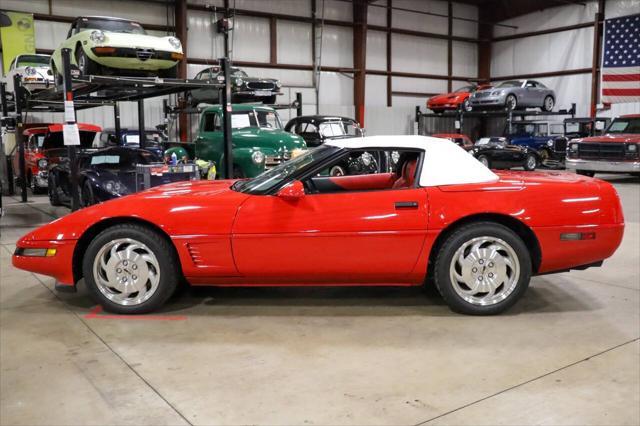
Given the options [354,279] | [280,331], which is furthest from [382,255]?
[280,331]

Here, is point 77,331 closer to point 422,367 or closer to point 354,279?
point 354,279

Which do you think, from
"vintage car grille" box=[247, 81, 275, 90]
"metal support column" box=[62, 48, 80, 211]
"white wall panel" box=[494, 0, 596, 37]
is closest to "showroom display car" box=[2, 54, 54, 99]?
"vintage car grille" box=[247, 81, 275, 90]

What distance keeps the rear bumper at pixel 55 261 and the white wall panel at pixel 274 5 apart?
671 inches

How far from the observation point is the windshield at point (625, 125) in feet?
47.4

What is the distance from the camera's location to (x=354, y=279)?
3953mm

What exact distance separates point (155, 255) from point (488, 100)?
18640 millimetres

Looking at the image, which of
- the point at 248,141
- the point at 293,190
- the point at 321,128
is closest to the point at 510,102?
the point at 321,128

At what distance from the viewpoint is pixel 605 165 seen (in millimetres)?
14211

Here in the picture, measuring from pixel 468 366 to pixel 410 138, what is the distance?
175 centimetres

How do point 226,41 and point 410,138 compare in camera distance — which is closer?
point 410,138

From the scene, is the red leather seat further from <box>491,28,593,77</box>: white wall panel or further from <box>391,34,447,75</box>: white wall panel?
<box>491,28,593,77</box>: white wall panel

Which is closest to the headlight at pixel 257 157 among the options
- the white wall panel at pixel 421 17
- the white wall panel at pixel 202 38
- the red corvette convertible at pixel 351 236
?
the red corvette convertible at pixel 351 236

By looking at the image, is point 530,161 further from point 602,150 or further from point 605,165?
point 605,165

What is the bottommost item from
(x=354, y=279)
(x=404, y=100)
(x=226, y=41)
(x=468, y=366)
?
(x=468, y=366)
